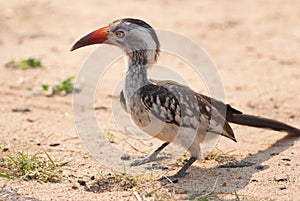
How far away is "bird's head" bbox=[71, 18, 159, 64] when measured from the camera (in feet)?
16.8

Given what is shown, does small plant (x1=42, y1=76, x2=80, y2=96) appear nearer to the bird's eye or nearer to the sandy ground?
the sandy ground

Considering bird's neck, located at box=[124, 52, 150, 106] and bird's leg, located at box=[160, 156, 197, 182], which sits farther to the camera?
bird's neck, located at box=[124, 52, 150, 106]

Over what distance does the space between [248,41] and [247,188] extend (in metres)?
5.06

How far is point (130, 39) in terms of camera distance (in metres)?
5.17

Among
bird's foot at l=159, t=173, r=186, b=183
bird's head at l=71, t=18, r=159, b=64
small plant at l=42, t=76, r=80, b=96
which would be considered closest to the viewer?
bird's foot at l=159, t=173, r=186, b=183

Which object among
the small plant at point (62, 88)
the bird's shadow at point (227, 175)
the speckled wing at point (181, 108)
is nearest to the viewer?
the bird's shadow at point (227, 175)

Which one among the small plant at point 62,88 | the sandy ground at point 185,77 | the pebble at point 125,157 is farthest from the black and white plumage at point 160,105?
the small plant at point 62,88

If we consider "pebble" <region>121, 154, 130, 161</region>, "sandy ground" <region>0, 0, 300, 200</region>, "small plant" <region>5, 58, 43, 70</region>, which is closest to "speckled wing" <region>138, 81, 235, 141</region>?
"sandy ground" <region>0, 0, 300, 200</region>

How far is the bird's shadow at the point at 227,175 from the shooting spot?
4.43 meters

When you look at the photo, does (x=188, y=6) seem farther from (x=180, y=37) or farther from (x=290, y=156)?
(x=290, y=156)

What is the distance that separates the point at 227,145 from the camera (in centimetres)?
551

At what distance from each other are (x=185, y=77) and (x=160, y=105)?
295 centimetres

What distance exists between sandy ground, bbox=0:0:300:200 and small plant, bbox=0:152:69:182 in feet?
0.30

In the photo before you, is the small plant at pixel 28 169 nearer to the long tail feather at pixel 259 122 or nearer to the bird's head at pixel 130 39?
the bird's head at pixel 130 39
